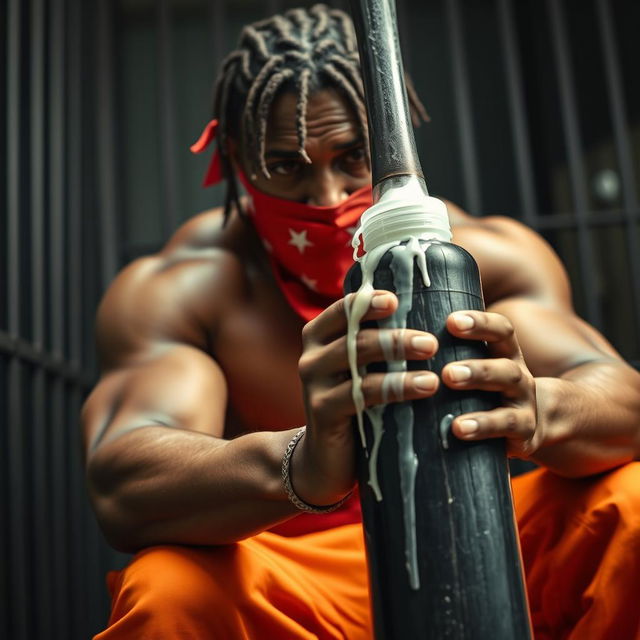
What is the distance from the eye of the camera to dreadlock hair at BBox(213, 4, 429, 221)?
50.9 inches

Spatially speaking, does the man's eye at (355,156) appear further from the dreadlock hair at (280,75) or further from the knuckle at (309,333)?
the knuckle at (309,333)

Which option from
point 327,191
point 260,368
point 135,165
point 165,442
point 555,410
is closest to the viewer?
point 555,410

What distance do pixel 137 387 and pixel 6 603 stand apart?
2.02 feet

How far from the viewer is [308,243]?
125 cm

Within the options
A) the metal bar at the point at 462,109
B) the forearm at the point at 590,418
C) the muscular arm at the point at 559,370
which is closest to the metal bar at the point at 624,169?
the metal bar at the point at 462,109

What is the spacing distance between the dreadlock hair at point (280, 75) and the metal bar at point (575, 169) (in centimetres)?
77

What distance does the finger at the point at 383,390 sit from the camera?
0.63 metres

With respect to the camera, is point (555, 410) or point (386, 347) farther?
point (555, 410)

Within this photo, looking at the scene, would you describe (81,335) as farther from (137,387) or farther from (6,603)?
(137,387)

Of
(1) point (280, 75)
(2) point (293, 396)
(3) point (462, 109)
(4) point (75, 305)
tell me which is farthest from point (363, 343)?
(3) point (462, 109)

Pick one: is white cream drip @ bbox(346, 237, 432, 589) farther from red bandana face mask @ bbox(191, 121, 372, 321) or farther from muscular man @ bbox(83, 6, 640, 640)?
red bandana face mask @ bbox(191, 121, 372, 321)

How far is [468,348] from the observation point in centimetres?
66

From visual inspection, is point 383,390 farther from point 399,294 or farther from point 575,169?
point 575,169

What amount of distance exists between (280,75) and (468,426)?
87 centimetres
